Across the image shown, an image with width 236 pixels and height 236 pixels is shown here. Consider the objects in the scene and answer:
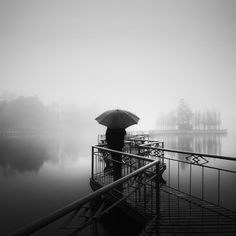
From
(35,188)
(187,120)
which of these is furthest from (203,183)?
(187,120)

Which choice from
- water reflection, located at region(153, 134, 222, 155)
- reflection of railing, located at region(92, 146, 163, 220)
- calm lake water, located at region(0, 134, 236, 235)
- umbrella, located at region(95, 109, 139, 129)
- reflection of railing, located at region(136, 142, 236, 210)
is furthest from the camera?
water reflection, located at region(153, 134, 222, 155)

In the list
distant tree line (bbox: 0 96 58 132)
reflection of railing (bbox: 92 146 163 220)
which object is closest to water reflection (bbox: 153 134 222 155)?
reflection of railing (bbox: 92 146 163 220)

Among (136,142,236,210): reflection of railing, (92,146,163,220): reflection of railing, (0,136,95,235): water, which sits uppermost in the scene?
(92,146,163,220): reflection of railing

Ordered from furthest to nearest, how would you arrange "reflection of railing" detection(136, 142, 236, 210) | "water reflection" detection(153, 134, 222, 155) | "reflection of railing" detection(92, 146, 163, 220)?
1. "water reflection" detection(153, 134, 222, 155)
2. "reflection of railing" detection(136, 142, 236, 210)
3. "reflection of railing" detection(92, 146, 163, 220)

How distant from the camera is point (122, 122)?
18.9 ft

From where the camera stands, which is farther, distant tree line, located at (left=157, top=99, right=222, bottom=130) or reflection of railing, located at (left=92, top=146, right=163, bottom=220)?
distant tree line, located at (left=157, top=99, right=222, bottom=130)

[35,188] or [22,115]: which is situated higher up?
[22,115]

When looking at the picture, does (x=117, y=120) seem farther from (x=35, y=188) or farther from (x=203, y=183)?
(x=203, y=183)

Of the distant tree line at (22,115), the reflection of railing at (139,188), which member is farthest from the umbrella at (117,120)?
the distant tree line at (22,115)

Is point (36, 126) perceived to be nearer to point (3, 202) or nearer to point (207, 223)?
point (3, 202)

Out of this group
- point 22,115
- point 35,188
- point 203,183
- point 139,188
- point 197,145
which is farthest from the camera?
point 22,115

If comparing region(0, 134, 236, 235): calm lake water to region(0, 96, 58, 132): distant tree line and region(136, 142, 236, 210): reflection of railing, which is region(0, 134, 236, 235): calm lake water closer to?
region(136, 142, 236, 210): reflection of railing

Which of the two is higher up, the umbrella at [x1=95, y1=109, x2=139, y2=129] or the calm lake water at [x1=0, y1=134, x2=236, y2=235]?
the umbrella at [x1=95, y1=109, x2=139, y2=129]

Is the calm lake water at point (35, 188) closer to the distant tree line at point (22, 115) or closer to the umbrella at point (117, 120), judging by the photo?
the umbrella at point (117, 120)
